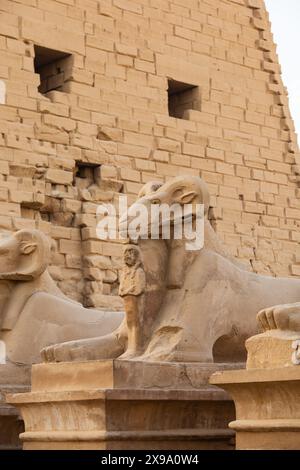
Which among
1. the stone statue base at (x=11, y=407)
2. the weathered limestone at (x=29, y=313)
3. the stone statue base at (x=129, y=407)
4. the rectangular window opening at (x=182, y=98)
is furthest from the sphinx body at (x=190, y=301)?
the rectangular window opening at (x=182, y=98)

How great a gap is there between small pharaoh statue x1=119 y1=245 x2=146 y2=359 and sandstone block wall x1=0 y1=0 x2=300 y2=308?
744cm

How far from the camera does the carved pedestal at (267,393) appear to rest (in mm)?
5016

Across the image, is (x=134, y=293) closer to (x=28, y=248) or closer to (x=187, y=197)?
(x=187, y=197)

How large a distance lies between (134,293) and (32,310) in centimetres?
149

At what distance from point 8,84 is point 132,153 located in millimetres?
2123

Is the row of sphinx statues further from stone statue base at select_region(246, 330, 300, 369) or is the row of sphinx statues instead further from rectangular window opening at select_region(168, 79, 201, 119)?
rectangular window opening at select_region(168, 79, 201, 119)

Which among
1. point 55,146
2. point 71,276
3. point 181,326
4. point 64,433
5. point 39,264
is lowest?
point 64,433

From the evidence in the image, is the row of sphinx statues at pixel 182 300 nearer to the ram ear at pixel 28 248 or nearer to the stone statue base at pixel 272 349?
the stone statue base at pixel 272 349

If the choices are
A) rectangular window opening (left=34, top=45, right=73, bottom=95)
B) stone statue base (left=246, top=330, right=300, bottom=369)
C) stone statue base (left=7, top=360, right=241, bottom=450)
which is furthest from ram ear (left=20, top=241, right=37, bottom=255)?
rectangular window opening (left=34, top=45, right=73, bottom=95)

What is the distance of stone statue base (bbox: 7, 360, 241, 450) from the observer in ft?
18.8

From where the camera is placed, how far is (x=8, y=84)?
14195 millimetres

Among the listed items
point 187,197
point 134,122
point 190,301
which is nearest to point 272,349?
point 190,301

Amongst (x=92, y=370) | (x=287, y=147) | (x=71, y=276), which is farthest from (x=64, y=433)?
(x=287, y=147)

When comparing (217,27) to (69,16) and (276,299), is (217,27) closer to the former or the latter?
(69,16)
